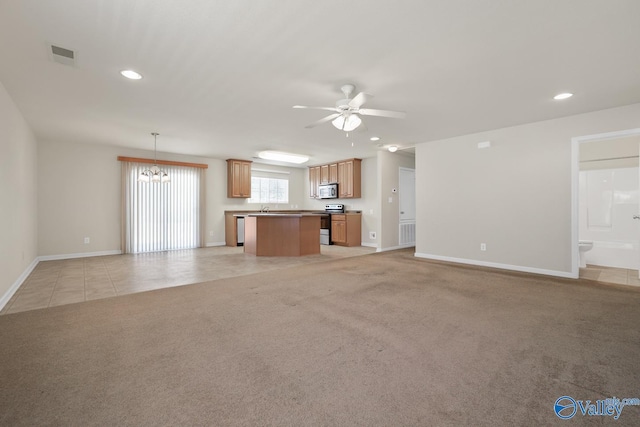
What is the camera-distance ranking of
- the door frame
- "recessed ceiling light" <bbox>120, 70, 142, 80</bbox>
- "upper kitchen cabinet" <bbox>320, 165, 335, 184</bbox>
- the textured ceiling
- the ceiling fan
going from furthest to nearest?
"upper kitchen cabinet" <bbox>320, 165, 335, 184</bbox>, the door frame, the ceiling fan, "recessed ceiling light" <bbox>120, 70, 142, 80</bbox>, the textured ceiling

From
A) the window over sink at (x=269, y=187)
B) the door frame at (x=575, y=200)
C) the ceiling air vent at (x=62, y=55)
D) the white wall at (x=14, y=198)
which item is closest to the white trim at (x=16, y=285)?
the white wall at (x=14, y=198)

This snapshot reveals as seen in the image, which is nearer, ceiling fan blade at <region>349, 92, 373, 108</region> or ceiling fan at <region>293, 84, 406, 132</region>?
ceiling fan blade at <region>349, 92, 373, 108</region>

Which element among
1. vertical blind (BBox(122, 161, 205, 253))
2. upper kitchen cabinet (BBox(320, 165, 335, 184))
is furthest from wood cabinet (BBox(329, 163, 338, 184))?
vertical blind (BBox(122, 161, 205, 253))

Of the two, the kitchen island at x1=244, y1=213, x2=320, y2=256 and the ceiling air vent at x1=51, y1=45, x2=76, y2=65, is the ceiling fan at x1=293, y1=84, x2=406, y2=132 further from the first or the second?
the kitchen island at x1=244, y1=213, x2=320, y2=256

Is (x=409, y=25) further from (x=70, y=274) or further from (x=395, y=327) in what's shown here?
(x=70, y=274)

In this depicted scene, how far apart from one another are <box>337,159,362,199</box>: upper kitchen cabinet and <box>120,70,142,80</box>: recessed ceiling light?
581 cm

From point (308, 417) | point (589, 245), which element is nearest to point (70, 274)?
point (308, 417)

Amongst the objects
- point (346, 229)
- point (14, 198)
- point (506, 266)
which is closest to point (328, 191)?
point (346, 229)

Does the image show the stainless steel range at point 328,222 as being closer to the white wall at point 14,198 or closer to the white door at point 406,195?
the white door at point 406,195

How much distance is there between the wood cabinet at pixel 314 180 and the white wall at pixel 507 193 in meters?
3.67

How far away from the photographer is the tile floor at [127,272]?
3502mm

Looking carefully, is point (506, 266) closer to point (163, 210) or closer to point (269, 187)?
point (269, 187)

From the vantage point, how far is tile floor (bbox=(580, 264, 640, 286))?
13.5ft

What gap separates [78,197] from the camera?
6.12m
